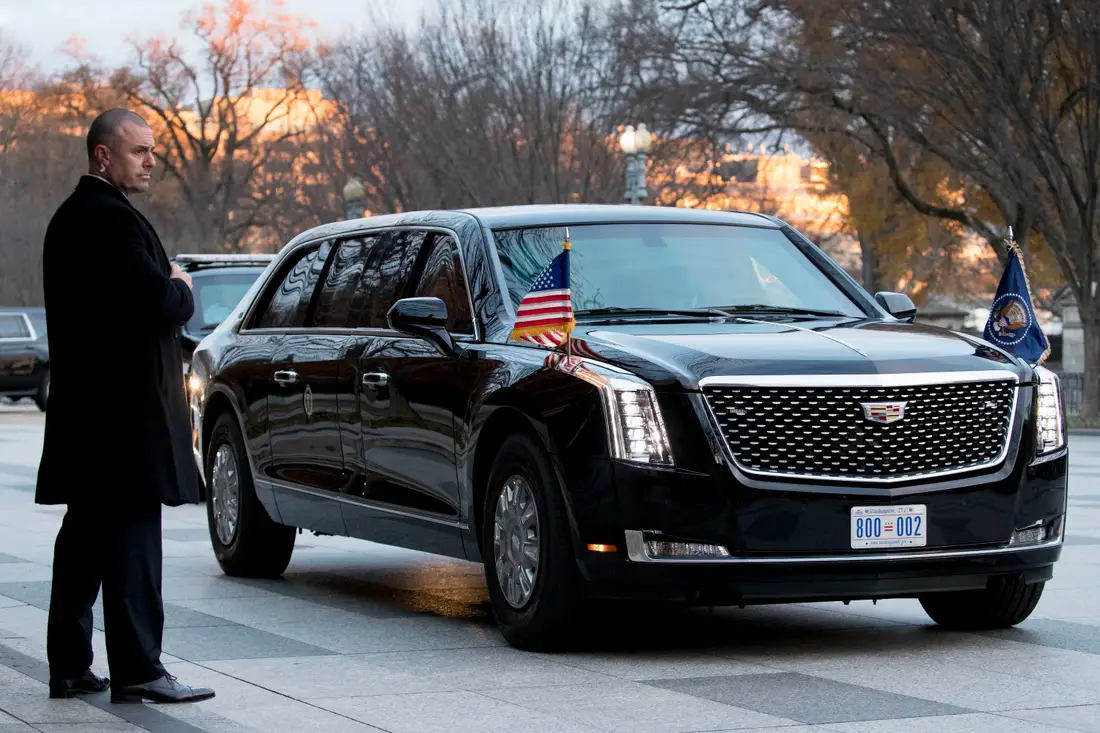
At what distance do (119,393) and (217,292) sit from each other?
10870 mm

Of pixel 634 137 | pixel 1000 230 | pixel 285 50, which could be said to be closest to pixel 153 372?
pixel 634 137

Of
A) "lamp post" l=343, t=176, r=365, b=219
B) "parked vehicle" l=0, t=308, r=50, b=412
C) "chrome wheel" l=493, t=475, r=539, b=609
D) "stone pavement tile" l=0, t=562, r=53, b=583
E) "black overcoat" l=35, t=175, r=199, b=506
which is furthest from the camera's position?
"lamp post" l=343, t=176, r=365, b=219

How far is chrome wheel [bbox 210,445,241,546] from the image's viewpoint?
34.6 ft

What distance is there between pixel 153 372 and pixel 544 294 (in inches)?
70.7

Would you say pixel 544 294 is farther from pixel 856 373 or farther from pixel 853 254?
pixel 853 254

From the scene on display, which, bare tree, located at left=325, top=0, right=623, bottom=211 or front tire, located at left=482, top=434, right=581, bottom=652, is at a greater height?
bare tree, located at left=325, top=0, right=623, bottom=211

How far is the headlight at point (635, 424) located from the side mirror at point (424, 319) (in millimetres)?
1277

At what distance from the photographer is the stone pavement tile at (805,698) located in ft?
20.5

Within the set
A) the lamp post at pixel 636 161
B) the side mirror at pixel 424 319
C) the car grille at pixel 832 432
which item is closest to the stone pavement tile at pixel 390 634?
the side mirror at pixel 424 319

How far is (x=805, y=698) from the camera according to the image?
6.54 metres

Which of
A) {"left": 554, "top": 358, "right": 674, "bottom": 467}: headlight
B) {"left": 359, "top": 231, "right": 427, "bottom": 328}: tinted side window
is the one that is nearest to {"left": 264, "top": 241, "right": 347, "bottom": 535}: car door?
{"left": 359, "top": 231, "right": 427, "bottom": 328}: tinted side window

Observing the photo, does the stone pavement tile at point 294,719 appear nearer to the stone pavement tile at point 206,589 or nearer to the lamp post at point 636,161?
the stone pavement tile at point 206,589

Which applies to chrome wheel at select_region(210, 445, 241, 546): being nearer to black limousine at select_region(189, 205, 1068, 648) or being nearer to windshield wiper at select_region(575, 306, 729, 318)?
black limousine at select_region(189, 205, 1068, 648)

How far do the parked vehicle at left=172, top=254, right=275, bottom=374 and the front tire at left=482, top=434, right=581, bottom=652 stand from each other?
8710mm
